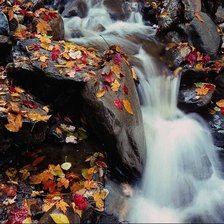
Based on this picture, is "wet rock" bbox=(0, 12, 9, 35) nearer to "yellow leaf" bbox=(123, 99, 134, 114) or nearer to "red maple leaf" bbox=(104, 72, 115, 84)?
"red maple leaf" bbox=(104, 72, 115, 84)

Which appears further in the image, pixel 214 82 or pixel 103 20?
pixel 103 20

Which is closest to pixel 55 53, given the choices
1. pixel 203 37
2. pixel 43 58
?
pixel 43 58

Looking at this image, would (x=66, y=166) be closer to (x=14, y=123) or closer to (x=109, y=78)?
(x=14, y=123)

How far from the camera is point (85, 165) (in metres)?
5.09

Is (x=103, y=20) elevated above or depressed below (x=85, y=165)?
above

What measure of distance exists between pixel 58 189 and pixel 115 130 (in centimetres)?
109

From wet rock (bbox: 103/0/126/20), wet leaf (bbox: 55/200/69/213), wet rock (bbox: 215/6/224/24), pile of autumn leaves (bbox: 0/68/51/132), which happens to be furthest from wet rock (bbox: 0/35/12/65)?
wet rock (bbox: 215/6/224/24)

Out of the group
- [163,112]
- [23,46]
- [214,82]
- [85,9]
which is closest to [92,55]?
[23,46]

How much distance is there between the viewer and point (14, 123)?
463cm

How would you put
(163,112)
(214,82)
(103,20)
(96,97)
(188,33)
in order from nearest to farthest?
(96,97) < (163,112) < (214,82) < (188,33) < (103,20)

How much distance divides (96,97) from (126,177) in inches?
48.3

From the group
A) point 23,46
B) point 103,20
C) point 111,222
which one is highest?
point 23,46

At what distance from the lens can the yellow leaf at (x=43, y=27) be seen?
671 centimetres

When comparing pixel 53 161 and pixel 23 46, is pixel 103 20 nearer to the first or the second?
pixel 23 46
